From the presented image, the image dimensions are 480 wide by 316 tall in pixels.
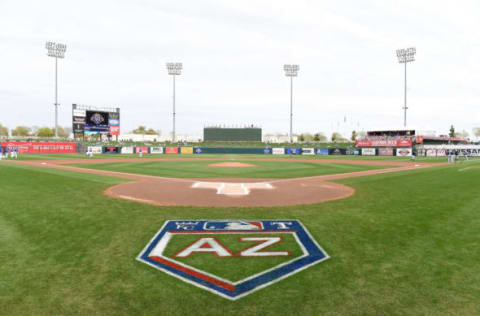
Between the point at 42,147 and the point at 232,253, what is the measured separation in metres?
56.4

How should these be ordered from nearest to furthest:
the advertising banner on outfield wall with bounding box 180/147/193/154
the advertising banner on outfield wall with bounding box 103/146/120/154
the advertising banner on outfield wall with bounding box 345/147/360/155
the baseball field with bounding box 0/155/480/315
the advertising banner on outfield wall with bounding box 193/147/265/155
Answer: the baseball field with bounding box 0/155/480/315
the advertising banner on outfield wall with bounding box 103/146/120/154
the advertising banner on outfield wall with bounding box 345/147/360/155
the advertising banner on outfield wall with bounding box 180/147/193/154
the advertising banner on outfield wall with bounding box 193/147/265/155

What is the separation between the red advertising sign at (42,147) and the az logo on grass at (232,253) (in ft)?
175

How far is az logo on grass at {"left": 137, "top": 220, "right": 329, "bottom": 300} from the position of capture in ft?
14.8

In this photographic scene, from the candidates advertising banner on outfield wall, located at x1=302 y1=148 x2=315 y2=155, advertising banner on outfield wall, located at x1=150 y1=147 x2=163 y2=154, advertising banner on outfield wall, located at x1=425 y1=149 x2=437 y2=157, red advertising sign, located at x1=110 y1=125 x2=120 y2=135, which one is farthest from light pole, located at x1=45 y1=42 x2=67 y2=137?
advertising banner on outfield wall, located at x1=425 y1=149 x2=437 y2=157

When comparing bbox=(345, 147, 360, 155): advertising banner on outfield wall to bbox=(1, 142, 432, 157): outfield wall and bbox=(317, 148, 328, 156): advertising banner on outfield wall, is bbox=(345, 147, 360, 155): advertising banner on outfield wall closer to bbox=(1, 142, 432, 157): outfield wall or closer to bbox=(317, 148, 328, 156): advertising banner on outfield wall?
bbox=(1, 142, 432, 157): outfield wall

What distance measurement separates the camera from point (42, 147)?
4972 centimetres

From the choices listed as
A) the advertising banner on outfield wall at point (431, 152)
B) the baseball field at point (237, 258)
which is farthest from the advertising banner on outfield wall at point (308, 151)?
the baseball field at point (237, 258)

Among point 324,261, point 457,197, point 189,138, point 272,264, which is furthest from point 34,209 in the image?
point 189,138

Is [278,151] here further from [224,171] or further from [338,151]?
[224,171]

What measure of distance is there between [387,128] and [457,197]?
251 ft

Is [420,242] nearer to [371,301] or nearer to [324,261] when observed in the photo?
[324,261]

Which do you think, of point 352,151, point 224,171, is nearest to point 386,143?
point 352,151

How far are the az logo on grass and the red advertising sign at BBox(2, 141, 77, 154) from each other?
5324cm

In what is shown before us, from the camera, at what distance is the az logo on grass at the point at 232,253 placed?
4504 mm
